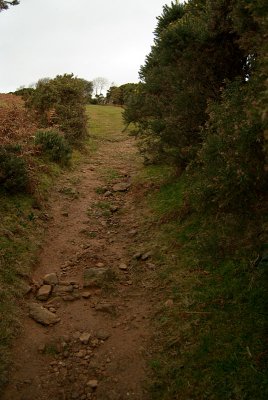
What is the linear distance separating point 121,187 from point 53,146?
3.05 meters

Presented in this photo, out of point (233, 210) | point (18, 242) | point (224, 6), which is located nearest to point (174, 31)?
point (224, 6)

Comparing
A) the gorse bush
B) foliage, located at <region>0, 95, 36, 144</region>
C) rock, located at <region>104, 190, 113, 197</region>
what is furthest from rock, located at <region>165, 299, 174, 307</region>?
foliage, located at <region>0, 95, 36, 144</region>

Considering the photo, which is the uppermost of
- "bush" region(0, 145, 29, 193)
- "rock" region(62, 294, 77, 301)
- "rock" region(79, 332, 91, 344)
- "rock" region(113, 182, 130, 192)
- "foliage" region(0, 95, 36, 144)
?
"foliage" region(0, 95, 36, 144)

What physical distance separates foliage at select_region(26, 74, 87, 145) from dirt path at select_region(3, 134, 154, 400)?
5715 mm

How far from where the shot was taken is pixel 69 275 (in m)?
6.81

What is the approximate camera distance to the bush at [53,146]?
12.1 metres

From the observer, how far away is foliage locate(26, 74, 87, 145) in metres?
14.9

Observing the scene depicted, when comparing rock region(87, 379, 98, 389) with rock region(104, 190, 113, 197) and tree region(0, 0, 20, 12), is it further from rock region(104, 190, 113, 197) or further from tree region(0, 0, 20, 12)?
tree region(0, 0, 20, 12)

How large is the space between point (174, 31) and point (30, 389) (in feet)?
23.0

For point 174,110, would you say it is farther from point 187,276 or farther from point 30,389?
point 30,389

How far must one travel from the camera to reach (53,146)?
40.5ft

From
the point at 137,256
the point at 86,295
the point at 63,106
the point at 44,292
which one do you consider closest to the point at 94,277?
the point at 86,295

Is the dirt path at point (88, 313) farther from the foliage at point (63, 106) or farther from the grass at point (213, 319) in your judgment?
the foliage at point (63, 106)

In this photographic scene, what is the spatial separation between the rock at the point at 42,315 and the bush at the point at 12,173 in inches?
146
